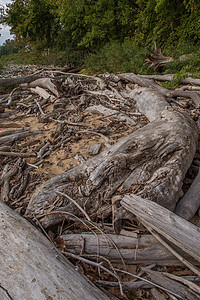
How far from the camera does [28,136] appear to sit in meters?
4.65

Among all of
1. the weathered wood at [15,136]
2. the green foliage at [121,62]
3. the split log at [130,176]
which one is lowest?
the split log at [130,176]

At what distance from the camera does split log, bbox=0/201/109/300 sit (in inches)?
54.7

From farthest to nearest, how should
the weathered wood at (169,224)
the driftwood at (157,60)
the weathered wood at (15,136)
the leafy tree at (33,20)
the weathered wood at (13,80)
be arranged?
the leafy tree at (33,20) → the driftwood at (157,60) → the weathered wood at (13,80) → the weathered wood at (15,136) → the weathered wood at (169,224)

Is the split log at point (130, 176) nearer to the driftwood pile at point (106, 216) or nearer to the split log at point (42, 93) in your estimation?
the driftwood pile at point (106, 216)

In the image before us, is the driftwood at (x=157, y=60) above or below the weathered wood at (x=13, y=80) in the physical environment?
below

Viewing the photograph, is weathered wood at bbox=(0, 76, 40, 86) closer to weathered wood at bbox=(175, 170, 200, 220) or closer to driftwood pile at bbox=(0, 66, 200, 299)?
driftwood pile at bbox=(0, 66, 200, 299)

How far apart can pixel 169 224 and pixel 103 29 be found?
16.0 m

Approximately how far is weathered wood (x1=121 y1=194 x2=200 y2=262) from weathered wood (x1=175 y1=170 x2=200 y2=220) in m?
0.48

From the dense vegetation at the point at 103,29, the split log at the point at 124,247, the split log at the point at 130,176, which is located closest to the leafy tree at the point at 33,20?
the dense vegetation at the point at 103,29

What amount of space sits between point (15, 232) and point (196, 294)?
174 cm

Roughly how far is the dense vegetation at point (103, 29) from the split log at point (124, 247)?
8947mm

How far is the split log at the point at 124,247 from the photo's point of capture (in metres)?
1.91

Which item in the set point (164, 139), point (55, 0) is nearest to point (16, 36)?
point (55, 0)

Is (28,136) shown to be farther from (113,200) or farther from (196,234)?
(196,234)
